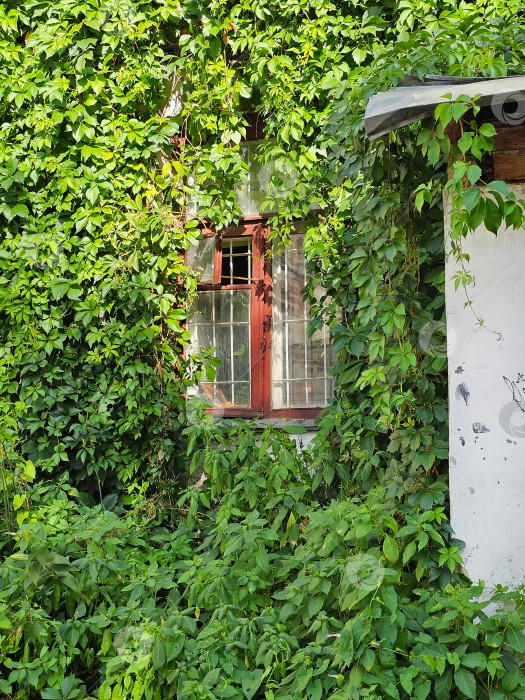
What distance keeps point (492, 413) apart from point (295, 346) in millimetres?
2486

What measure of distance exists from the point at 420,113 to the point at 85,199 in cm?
323

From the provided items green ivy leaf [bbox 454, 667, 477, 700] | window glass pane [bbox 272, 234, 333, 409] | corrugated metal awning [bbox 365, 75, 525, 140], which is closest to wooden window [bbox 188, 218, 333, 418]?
window glass pane [bbox 272, 234, 333, 409]

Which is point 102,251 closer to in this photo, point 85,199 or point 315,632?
point 85,199

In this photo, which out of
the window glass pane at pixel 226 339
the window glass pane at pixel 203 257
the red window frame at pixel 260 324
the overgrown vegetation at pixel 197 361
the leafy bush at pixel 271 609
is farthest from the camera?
the window glass pane at pixel 203 257

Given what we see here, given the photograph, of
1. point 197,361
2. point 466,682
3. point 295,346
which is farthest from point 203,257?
point 466,682

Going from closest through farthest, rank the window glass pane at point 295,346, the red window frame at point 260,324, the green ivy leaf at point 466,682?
the green ivy leaf at point 466,682
the window glass pane at point 295,346
the red window frame at point 260,324

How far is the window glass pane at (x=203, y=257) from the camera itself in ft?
19.3

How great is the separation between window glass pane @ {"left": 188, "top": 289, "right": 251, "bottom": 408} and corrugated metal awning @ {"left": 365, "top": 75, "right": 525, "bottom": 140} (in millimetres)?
2771

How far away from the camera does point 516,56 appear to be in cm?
347

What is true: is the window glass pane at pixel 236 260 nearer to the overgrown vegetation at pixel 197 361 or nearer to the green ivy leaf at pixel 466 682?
the overgrown vegetation at pixel 197 361

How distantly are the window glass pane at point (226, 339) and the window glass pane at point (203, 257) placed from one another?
6.2 inches

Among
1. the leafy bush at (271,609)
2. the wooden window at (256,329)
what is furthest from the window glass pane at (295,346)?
the leafy bush at (271,609)

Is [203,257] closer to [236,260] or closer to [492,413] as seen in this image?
[236,260]

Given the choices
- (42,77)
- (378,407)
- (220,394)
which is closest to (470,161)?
(378,407)
